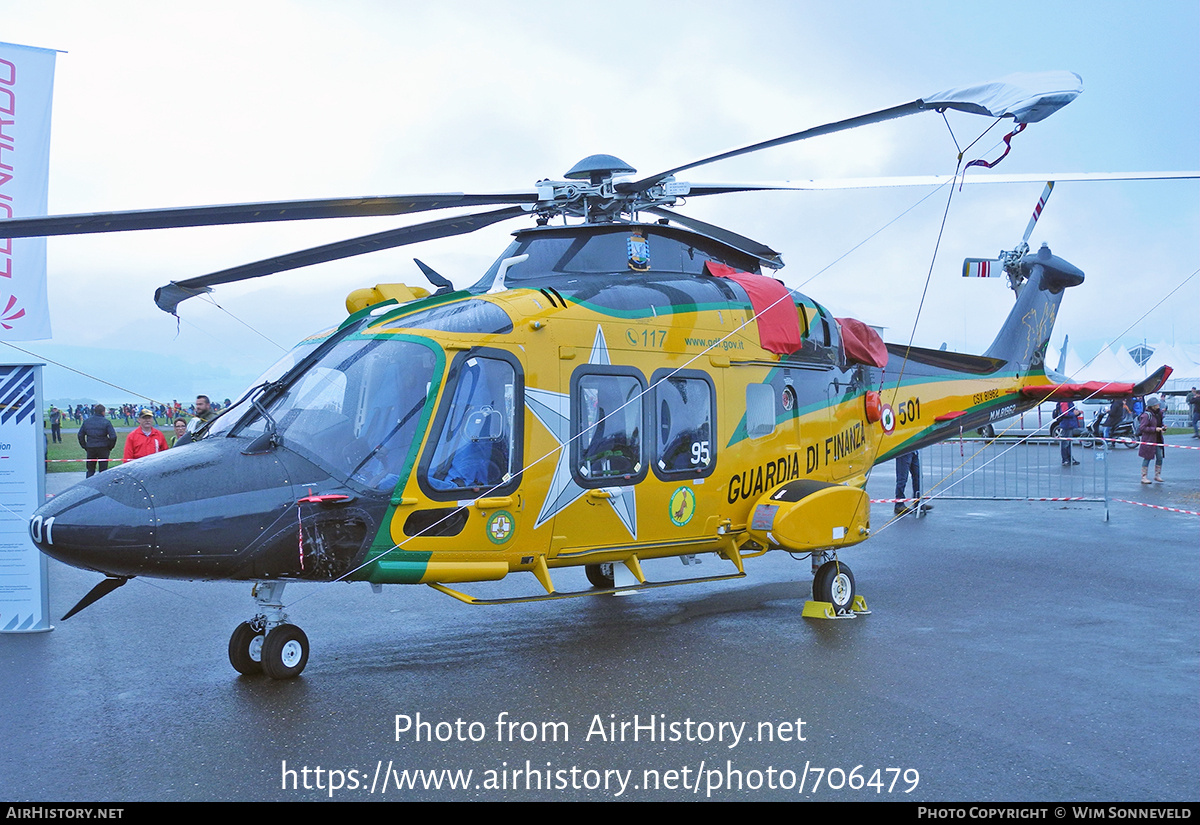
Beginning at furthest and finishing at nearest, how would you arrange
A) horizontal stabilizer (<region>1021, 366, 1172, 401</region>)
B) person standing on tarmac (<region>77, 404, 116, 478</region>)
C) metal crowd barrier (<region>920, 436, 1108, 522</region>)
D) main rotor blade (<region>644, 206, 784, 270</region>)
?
person standing on tarmac (<region>77, 404, 116, 478</region>) → metal crowd barrier (<region>920, 436, 1108, 522</region>) → horizontal stabilizer (<region>1021, 366, 1172, 401</region>) → main rotor blade (<region>644, 206, 784, 270</region>)

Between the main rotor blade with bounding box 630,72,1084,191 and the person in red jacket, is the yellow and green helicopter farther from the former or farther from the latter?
the person in red jacket

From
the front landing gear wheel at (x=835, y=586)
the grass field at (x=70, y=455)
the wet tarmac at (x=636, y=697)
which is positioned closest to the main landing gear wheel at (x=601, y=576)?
the wet tarmac at (x=636, y=697)

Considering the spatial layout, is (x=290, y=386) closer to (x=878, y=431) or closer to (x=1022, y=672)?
(x=1022, y=672)

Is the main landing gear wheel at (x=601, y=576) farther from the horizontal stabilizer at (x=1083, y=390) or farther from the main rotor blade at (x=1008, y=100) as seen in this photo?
the horizontal stabilizer at (x=1083, y=390)

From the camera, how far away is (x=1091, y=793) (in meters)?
4.43

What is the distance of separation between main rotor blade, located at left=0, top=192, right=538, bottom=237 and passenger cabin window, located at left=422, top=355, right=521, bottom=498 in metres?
1.11

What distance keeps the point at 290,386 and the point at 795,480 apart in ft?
13.9

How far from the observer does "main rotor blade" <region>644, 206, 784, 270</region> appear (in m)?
8.87

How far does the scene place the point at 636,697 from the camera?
5891 mm

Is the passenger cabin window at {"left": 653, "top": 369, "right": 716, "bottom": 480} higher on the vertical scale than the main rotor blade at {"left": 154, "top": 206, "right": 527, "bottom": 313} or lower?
lower

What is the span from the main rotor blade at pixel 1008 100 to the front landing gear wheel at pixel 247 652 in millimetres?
4710

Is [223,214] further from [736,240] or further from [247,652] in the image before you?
[736,240]

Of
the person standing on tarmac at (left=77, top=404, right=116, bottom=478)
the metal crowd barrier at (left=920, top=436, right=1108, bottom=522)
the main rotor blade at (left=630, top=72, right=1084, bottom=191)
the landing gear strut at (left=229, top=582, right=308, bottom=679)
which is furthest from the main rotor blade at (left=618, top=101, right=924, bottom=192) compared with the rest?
the person standing on tarmac at (left=77, top=404, right=116, bottom=478)

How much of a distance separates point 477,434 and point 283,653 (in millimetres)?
1807
